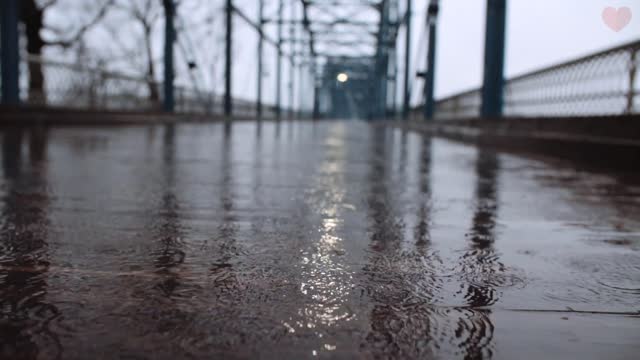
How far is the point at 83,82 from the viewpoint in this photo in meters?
11.5

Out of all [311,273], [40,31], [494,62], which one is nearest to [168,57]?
[40,31]

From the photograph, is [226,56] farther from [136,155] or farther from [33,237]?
[33,237]

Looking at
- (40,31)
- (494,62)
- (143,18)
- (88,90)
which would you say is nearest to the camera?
(494,62)

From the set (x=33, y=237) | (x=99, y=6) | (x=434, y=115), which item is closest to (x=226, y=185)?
(x=33, y=237)

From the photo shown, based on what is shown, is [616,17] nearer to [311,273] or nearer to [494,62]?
[494,62]

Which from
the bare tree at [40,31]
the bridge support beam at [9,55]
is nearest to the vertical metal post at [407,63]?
the bare tree at [40,31]

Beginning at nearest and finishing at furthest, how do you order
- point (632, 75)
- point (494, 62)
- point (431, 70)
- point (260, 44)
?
point (632, 75), point (494, 62), point (431, 70), point (260, 44)

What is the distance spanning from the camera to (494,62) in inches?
294

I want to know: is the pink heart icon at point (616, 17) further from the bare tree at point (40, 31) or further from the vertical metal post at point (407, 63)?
the vertical metal post at point (407, 63)

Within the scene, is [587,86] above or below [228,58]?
below

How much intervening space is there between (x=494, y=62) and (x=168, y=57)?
304 inches

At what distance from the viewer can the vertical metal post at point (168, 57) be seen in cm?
1336

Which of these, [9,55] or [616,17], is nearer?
[616,17]

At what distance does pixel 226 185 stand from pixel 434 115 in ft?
40.5
